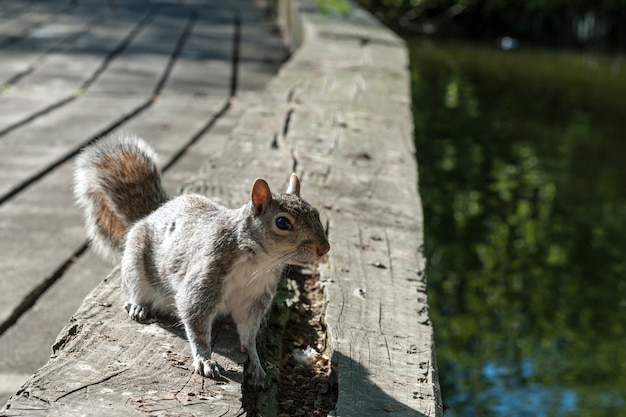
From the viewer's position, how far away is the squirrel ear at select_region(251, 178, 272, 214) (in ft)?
5.93

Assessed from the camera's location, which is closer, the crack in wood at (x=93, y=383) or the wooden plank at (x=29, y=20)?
the crack in wood at (x=93, y=383)

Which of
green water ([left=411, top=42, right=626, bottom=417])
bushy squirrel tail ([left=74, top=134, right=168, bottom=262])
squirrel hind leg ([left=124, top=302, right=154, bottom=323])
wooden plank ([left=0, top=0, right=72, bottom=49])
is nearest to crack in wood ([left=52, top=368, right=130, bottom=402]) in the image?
squirrel hind leg ([left=124, top=302, right=154, bottom=323])

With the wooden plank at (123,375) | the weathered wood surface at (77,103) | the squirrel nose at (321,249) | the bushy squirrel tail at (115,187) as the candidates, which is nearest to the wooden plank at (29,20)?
the weathered wood surface at (77,103)

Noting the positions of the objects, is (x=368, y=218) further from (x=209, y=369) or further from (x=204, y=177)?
(x=209, y=369)

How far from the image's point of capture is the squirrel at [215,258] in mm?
1798

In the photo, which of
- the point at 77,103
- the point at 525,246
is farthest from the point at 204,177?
the point at 525,246

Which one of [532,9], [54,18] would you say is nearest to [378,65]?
[54,18]

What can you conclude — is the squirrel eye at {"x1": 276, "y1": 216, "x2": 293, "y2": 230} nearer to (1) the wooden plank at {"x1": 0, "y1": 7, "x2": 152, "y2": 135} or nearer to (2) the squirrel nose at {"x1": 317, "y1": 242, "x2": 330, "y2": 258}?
(2) the squirrel nose at {"x1": 317, "y1": 242, "x2": 330, "y2": 258}

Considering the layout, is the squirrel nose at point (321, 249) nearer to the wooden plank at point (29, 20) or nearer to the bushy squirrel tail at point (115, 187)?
the bushy squirrel tail at point (115, 187)

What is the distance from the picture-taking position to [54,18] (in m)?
7.35

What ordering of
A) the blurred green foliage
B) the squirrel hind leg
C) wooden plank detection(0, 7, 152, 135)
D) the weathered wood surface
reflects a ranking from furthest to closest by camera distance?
the blurred green foliage, wooden plank detection(0, 7, 152, 135), the weathered wood surface, the squirrel hind leg

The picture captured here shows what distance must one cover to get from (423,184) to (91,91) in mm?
1815

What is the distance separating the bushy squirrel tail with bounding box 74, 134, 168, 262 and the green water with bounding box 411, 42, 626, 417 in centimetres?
87

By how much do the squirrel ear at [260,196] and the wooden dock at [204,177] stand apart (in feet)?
0.91
